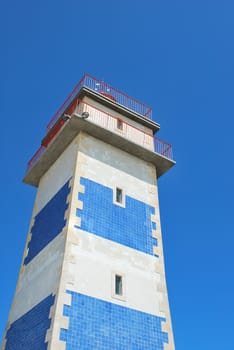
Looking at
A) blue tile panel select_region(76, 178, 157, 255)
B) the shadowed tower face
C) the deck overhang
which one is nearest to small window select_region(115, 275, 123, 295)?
the shadowed tower face

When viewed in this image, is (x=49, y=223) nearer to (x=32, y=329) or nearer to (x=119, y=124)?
(x=32, y=329)

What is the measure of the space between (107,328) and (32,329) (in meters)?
2.28

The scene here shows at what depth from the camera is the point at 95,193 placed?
13328 mm

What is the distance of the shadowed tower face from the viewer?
1048cm

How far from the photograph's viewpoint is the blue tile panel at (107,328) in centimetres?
991

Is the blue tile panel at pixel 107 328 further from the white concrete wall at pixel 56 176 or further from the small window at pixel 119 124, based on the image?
the small window at pixel 119 124

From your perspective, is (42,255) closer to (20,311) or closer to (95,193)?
(20,311)

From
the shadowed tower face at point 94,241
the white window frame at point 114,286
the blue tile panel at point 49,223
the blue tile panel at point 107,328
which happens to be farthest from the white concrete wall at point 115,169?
the blue tile panel at point 107,328

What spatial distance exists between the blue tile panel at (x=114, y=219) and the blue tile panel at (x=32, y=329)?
277cm

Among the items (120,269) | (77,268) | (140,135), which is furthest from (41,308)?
(140,135)

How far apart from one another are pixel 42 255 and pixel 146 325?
13.9 ft

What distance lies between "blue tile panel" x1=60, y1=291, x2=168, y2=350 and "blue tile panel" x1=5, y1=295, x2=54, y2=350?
701 mm

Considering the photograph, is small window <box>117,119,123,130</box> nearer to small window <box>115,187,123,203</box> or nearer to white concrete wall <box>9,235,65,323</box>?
small window <box>115,187,123,203</box>

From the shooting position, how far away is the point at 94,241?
A: 12.1 m
